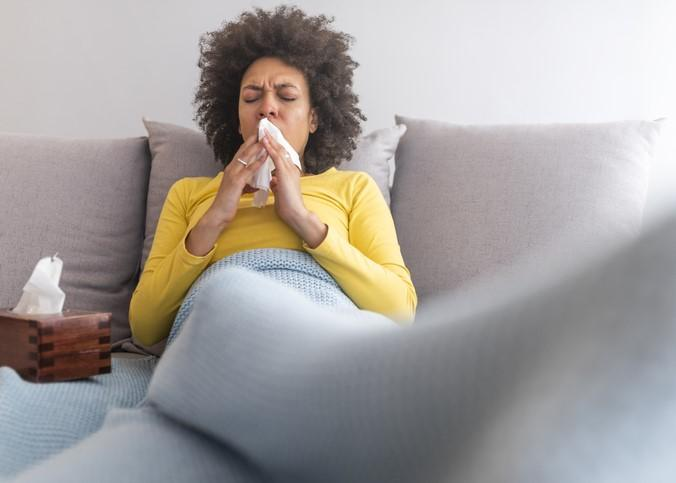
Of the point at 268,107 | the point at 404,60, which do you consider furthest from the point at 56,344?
the point at 404,60

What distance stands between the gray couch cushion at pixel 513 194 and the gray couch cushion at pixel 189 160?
0.10m

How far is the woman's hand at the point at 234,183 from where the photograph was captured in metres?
1.45

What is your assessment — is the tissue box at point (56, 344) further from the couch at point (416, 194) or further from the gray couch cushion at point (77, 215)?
the gray couch cushion at point (77, 215)

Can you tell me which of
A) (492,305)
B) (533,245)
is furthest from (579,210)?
(492,305)

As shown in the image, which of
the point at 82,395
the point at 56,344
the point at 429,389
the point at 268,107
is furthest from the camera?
the point at 268,107

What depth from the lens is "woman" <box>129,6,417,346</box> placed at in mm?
1430

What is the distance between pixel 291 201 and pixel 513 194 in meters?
0.57

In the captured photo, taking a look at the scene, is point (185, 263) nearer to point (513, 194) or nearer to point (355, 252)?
point (355, 252)

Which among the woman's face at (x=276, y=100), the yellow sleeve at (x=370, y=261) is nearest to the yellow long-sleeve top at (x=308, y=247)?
the yellow sleeve at (x=370, y=261)

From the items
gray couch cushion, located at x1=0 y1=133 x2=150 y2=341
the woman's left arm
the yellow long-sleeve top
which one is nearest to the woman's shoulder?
the yellow long-sleeve top

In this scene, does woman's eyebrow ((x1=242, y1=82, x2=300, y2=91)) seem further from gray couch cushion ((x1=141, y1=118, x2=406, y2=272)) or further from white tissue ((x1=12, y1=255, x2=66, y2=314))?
white tissue ((x1=12, y1=255, x2=66, y2=314))

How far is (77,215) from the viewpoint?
184cm

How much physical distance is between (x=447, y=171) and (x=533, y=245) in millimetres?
278

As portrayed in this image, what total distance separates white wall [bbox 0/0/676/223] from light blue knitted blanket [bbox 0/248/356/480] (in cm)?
98
